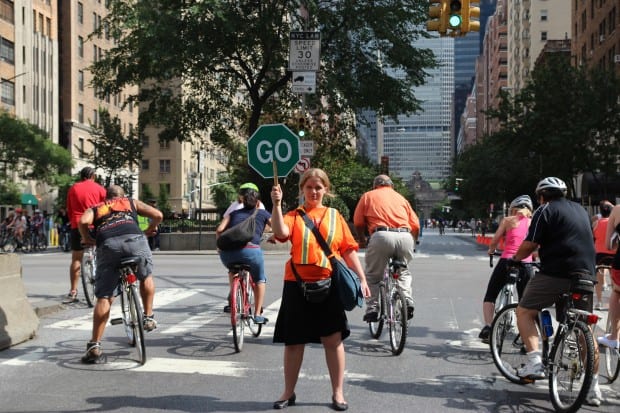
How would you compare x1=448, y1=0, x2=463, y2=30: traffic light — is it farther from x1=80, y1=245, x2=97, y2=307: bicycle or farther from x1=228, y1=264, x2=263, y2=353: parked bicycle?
x1=80, y1=245, x2=97, y2=307: bicycle

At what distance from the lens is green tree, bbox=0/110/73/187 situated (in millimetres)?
39000

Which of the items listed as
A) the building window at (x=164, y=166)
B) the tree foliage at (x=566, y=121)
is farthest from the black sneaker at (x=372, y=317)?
the building window at (x=164, y=166)

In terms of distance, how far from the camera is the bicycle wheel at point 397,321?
8.04m

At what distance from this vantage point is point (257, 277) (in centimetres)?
887

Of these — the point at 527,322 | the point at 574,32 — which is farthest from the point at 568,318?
the point at 574,32

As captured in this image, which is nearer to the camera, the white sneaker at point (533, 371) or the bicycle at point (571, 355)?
the bicycle at point (571, 355)

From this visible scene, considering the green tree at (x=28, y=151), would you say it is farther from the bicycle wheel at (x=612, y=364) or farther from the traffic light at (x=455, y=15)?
the bicycle wheel at (x=612, y=364)

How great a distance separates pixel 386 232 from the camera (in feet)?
28.2

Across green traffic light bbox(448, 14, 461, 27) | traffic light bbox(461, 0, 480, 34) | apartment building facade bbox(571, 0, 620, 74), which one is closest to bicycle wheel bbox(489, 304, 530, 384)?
traffic light bbox(461, 0, 480, 34)

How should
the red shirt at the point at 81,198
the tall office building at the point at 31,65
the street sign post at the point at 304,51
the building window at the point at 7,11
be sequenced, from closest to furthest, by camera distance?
the red shirt at the point at 81,198 < the street sign post at the point at 304,51 < the building window at the point at 7,11 < the tall office building at the point at 31,65

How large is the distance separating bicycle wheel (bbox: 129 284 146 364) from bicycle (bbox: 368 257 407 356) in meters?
2.60

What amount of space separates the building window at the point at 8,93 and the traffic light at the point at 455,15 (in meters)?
45.2

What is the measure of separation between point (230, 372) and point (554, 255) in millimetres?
3073

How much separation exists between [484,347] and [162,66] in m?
21.9
